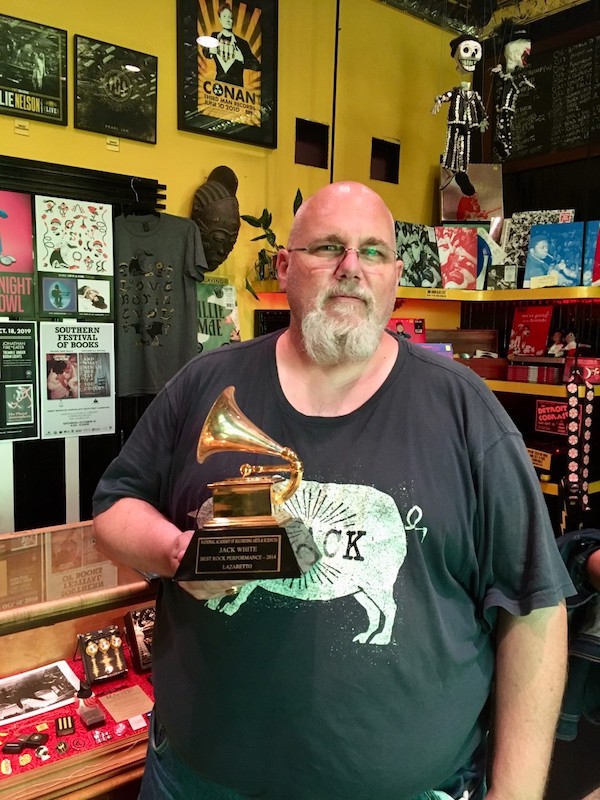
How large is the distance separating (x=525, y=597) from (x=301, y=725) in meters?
0.46

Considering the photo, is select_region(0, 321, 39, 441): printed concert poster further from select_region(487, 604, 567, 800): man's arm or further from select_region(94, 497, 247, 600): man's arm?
select_region(487, 604, 567, 800): man's arm

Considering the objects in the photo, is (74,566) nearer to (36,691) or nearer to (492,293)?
(36,691)

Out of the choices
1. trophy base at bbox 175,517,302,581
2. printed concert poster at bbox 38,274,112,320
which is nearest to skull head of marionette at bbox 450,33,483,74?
printed concert poster at bbox 38,274,112,320

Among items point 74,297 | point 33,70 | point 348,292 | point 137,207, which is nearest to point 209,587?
point 348,292

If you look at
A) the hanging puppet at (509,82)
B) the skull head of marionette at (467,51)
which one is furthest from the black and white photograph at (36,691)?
the skull head of marionette at (467,51)

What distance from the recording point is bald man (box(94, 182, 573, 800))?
1.12 metres

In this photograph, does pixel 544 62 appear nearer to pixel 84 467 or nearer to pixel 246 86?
pixel 246 86

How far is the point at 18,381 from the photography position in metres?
2.95

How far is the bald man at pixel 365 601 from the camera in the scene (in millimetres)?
1117

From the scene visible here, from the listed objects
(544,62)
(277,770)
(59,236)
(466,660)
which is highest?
(544,62)

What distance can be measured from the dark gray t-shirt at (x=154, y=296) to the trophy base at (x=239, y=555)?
7.42 feet

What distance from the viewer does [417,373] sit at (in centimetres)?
129

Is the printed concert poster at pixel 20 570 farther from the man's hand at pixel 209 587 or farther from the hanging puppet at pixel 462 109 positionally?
the hanging puppet at pixel 462 109

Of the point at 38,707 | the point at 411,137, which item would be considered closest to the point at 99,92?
the point at 411,137
